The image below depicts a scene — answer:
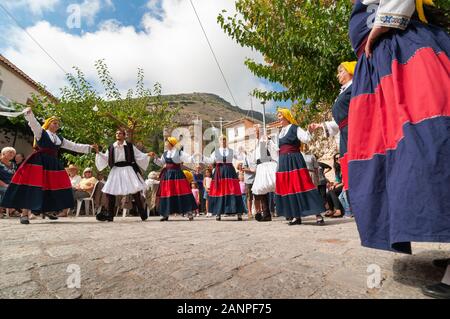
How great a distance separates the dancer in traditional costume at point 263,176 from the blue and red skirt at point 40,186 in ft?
12.8

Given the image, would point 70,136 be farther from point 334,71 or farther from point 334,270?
point 334,270

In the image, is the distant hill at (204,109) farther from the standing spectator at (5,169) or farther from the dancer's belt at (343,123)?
the dancer's belt at (343,123)

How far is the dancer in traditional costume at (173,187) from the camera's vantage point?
714 centimetres

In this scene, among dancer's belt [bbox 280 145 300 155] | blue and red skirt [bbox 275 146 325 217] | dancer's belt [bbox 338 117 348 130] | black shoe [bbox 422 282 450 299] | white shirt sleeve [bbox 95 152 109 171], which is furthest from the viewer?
white shirt sleeve [bbox 95 152 109 171]

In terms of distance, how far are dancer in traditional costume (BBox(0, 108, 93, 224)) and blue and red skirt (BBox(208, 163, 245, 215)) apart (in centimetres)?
320

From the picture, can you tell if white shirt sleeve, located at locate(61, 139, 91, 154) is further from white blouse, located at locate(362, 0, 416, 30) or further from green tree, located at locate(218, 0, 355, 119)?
white blouse, located at locate(362, 0, 416, 30)

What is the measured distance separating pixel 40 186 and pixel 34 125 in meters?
1.14

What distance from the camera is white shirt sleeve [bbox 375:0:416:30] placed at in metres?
1.72

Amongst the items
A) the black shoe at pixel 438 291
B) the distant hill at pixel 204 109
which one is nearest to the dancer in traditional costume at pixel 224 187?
the black shoe at pixel 438 291

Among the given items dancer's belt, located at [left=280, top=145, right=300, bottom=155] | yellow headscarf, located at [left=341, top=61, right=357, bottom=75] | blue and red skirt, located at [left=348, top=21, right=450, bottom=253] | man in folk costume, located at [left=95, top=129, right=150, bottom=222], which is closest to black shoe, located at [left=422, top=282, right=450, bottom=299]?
blue and red skirt, located at [left=348, top=21, right=450, bottom=253]

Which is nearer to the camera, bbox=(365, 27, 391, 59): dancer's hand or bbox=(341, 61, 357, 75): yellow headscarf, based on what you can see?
bbox=(365, 27, 391, 59): dancer's hand

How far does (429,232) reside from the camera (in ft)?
4.43
